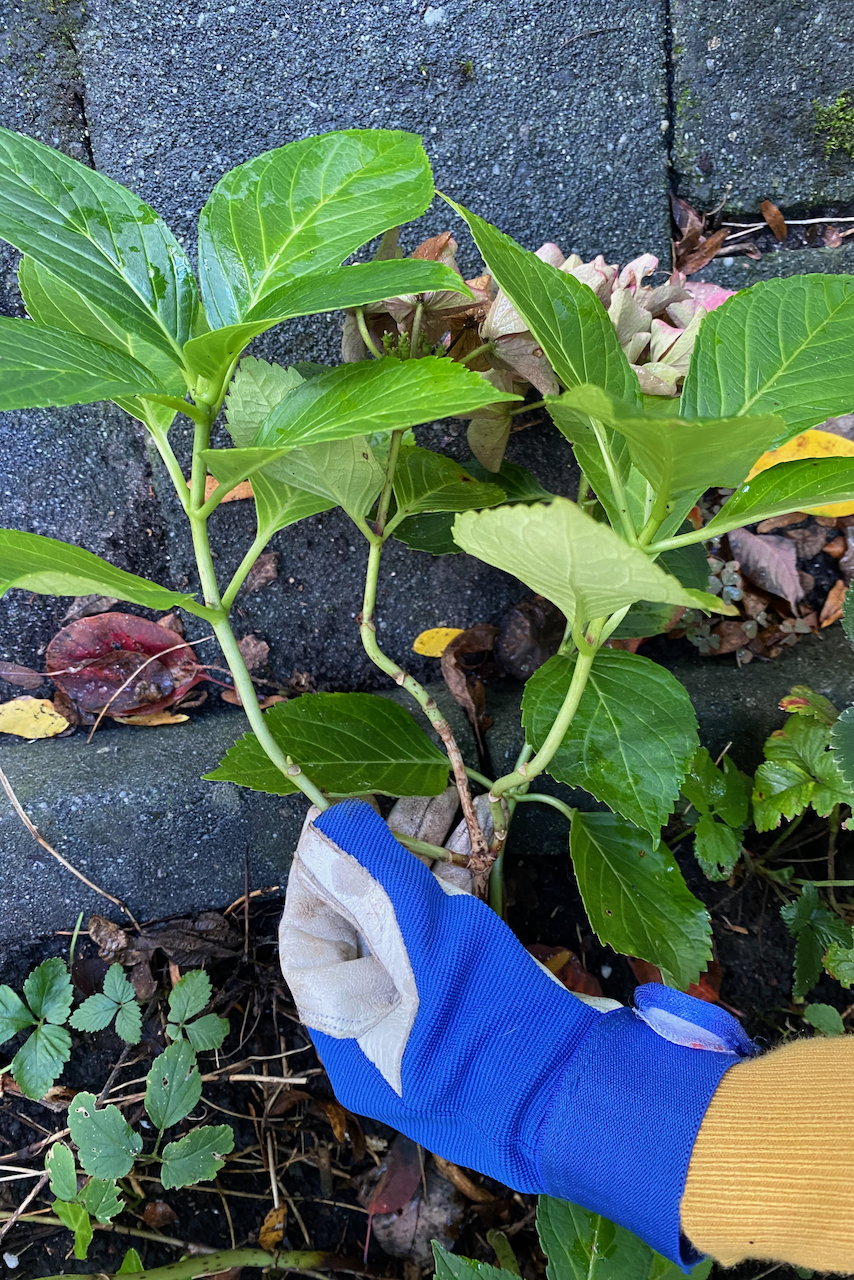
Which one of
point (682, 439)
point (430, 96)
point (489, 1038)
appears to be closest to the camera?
point (682, 439)

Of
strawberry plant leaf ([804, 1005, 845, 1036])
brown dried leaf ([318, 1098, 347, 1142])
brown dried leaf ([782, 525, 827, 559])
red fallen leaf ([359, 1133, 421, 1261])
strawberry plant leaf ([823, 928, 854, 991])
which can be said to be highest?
brown dried leaf ([782, 525, 827, 559])

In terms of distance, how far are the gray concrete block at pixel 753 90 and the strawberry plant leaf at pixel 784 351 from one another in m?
1.10

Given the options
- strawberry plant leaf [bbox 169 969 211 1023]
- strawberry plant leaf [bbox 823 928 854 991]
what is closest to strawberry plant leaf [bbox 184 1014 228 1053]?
strawberry plant leaf [bbox 169 969 211 1023]

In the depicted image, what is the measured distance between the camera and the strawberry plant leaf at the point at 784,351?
770 millimetres

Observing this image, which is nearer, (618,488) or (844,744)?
(618,488)

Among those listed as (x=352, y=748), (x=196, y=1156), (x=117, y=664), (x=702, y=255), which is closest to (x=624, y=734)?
(x=352, y=748)

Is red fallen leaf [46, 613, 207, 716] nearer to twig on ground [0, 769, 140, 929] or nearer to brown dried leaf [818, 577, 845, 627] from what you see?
twig on ground [0, 769, 140, 929]

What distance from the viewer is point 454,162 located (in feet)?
5.14

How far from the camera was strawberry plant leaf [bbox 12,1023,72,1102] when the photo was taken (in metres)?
1.36

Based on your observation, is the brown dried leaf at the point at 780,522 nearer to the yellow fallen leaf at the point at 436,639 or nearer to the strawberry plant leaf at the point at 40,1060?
the yellow fallen leaf at the point at 436,639

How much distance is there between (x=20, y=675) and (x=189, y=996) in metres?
0.77

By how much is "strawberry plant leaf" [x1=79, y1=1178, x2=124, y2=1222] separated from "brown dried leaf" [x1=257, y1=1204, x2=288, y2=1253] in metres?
0.42

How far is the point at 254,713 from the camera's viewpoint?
1000 mm

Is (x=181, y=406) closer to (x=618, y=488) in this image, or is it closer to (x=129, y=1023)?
(x=618, y=488)
